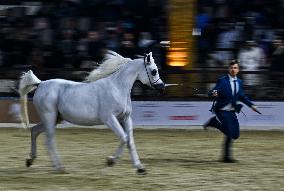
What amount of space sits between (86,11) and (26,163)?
26.5 ft

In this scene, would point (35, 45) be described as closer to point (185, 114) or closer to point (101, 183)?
point (185, 114)

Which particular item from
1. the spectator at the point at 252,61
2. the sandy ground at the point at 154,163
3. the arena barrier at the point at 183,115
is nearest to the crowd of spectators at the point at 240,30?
the spectator at the point at 252,61

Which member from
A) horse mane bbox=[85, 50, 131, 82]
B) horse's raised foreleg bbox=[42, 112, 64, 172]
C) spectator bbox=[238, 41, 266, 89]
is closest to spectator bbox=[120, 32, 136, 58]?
spectator bbox=[238, 41, 266, 89]

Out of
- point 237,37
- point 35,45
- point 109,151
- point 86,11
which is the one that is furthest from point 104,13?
point 109,151

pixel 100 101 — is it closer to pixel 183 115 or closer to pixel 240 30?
pixel 183 115

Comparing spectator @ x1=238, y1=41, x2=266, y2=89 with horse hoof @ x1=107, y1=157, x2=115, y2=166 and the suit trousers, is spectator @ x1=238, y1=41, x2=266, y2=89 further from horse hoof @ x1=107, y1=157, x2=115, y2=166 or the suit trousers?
horse hoof @ x1=107, y1=157, x2=115, y2=166

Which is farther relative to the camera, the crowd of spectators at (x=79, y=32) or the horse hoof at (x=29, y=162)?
the crowd of spectators at (x=79, y=32)

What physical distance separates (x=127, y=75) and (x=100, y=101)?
0.54 metres

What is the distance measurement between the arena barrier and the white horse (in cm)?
603

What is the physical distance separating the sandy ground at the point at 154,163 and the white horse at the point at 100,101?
1.42ft

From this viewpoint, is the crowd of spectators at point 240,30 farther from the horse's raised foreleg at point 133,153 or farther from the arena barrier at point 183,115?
the horse's raised foreleg at point 133,153

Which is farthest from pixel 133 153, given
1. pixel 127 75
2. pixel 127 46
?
pixel 127 46

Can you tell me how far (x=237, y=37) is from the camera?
704 inches

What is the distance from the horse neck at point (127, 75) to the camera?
10922 millimetres
